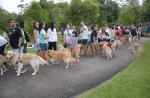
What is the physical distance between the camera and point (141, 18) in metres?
74.9

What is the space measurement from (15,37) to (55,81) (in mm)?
2540

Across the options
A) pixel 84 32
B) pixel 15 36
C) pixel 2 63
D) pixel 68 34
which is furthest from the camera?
pixel 84 32

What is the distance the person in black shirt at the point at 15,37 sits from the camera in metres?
13.7

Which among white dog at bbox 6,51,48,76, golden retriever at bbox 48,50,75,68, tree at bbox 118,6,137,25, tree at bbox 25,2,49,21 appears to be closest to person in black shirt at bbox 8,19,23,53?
white dog at bbox 6,51,48,76

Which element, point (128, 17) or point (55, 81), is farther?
point (128, 17)

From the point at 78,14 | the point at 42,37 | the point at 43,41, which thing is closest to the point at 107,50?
the point at 43,41

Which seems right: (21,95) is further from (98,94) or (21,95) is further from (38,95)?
(98,94)

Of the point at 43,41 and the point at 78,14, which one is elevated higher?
the point at 78,14

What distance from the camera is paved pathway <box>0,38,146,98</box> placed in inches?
450

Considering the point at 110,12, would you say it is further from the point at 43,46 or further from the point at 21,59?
the point at 21,59

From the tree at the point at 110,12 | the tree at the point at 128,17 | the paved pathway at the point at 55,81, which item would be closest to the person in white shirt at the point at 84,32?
the paved pathway at the point at 55,81

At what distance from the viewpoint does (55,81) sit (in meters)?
13.1

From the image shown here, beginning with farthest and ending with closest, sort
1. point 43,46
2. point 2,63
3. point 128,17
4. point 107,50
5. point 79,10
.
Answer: point 128,17 < point 79,10 < point 107,50 < point 43,46 < point 2,63

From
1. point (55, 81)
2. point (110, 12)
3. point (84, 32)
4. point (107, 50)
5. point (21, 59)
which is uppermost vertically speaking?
point (110, 12)
